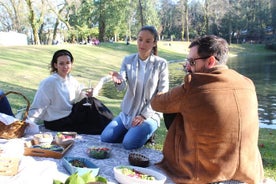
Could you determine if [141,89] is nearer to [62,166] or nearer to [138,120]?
[138,120]

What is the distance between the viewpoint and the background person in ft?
15.8

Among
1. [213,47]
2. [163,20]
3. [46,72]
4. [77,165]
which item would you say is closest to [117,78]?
[77,165]

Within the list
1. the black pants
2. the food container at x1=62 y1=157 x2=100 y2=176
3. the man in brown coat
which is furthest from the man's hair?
the black pants

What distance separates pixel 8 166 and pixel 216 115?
222cm

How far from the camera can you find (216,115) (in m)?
3.25

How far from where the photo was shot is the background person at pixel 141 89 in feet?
15.8

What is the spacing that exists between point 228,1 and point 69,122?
67.5 metres

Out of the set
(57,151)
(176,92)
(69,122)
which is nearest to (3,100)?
(69,122)

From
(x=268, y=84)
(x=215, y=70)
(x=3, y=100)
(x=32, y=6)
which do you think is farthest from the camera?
(x=32, y=6)

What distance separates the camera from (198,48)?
335cm

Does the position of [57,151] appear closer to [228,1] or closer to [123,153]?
[123,153]

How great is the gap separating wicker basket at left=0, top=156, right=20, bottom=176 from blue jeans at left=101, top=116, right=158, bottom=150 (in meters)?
1.62

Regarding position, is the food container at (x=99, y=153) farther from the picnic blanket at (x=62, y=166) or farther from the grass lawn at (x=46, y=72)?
the grass lawn at (x=46, y=72)

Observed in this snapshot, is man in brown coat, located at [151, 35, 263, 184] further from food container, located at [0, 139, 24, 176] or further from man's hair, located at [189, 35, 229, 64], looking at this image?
food container, located at [0, 139, 24, 176]
